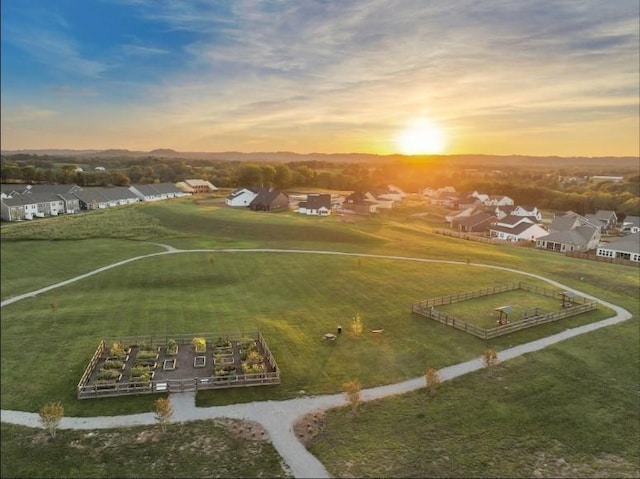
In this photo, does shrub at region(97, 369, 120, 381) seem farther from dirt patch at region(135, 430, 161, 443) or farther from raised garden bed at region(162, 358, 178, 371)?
dirt patch at region(135, 430, 161, 443)

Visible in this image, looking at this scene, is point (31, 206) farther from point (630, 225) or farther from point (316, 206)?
point (630, 225)

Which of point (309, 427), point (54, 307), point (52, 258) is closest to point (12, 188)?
point (52, 258)

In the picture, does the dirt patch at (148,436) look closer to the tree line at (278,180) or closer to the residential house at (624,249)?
the residential house at (624,249)

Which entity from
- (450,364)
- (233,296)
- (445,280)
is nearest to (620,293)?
(445,280)

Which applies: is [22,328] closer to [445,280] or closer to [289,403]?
[289,403]

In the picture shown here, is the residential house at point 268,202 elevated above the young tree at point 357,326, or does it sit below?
above

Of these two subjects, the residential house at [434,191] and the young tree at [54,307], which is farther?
the residential house at [434,191]

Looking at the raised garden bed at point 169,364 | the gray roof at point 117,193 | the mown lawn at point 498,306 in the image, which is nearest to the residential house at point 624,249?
the mown lawn at point 498,306
